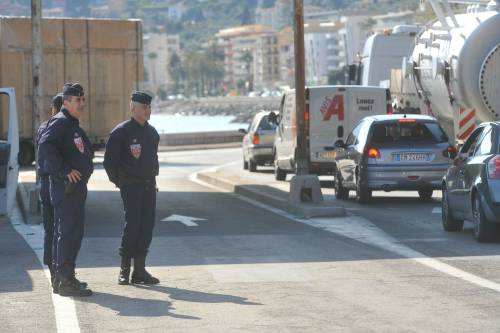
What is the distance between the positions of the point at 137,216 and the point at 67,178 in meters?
1.10

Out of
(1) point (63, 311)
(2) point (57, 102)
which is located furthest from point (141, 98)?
(1) point (63, 311)

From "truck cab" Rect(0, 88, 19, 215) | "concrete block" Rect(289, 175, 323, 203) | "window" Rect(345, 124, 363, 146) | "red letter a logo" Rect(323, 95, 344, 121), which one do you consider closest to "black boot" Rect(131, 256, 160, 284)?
"truck cab" Rect(0, 88, 19, 215)

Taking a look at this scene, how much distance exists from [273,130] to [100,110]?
21.2ft

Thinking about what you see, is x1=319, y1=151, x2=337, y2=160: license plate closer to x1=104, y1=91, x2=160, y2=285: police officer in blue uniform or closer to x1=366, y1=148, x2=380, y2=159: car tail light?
x1=366, y1=148, x2=380, y2=159: car tail light

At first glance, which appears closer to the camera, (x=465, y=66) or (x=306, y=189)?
(x=306, y=189)

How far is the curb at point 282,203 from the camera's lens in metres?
21.1

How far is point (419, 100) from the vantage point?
32.9 meters

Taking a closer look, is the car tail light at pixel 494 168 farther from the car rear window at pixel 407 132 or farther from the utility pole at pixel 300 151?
the car rear window at pixel 407 132

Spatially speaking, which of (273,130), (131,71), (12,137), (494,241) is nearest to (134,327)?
(494,241)

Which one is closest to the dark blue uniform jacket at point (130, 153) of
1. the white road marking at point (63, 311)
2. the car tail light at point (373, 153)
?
the white road marking at point (63, 311)

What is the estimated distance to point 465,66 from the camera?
27438 millimetres

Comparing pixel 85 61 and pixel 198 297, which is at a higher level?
pixel 85 61

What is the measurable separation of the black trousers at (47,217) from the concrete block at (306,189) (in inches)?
382

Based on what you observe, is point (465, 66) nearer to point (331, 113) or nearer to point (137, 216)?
point (331, 113)
